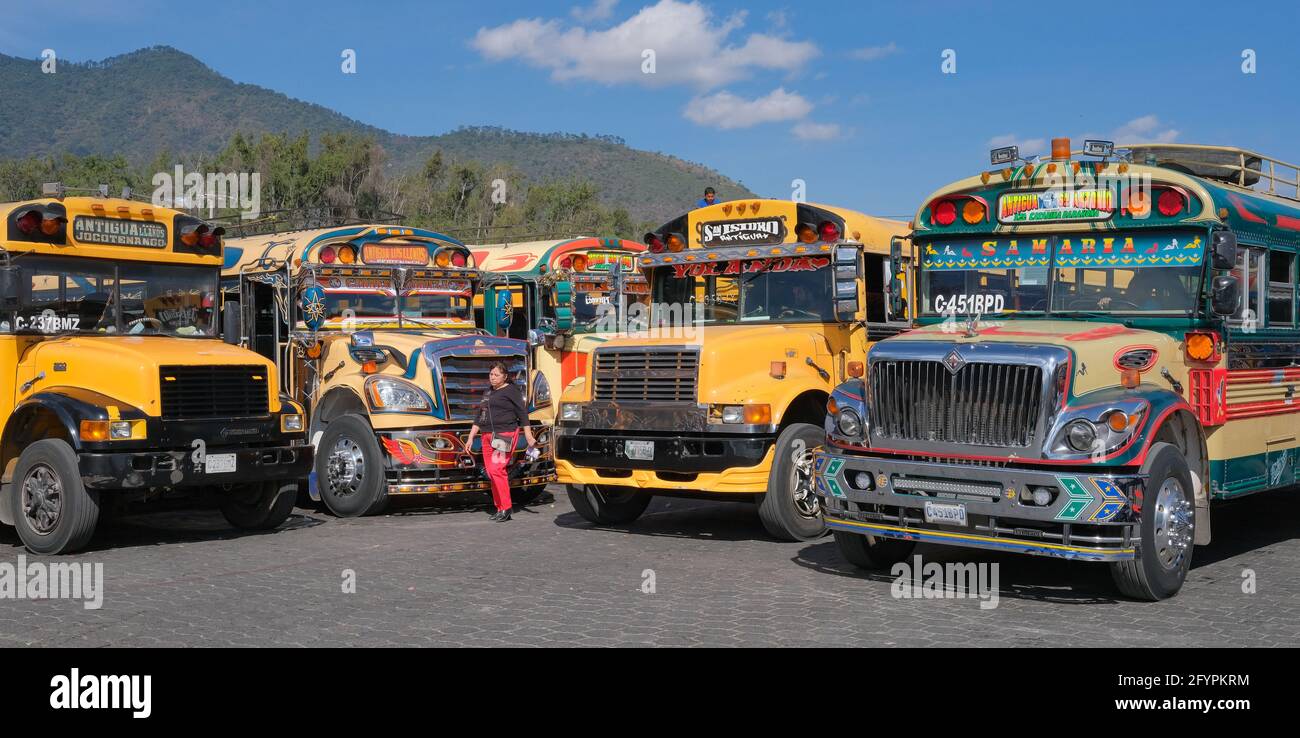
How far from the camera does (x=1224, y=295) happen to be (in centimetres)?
831

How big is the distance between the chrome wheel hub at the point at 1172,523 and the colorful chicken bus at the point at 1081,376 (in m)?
0.02

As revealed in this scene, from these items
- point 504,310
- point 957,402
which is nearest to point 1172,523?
point 957,402

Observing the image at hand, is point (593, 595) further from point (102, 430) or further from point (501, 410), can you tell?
point (102, 430)

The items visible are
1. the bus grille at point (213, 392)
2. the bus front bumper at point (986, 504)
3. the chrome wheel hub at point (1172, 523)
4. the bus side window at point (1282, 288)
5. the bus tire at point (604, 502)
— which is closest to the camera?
the bus front bumper at point (986, 504)

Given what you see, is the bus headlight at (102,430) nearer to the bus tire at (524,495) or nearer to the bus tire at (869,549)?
the bus tire at (524,495)

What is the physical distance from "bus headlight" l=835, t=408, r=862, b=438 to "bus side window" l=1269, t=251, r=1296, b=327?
3.43 metres

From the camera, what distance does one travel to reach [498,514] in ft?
40.2

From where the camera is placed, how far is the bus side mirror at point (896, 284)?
958 cm

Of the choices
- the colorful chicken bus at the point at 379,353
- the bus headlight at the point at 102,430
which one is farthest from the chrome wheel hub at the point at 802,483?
the bus headlight at the point at 102,430

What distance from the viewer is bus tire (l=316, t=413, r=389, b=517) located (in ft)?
40.2

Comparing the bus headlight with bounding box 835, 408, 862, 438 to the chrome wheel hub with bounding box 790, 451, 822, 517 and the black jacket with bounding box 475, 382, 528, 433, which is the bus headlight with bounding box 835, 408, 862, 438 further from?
the black jacket with bounding box 475, 382, 528, 433

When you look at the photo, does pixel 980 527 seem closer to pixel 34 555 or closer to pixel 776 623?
pixel 776 623
